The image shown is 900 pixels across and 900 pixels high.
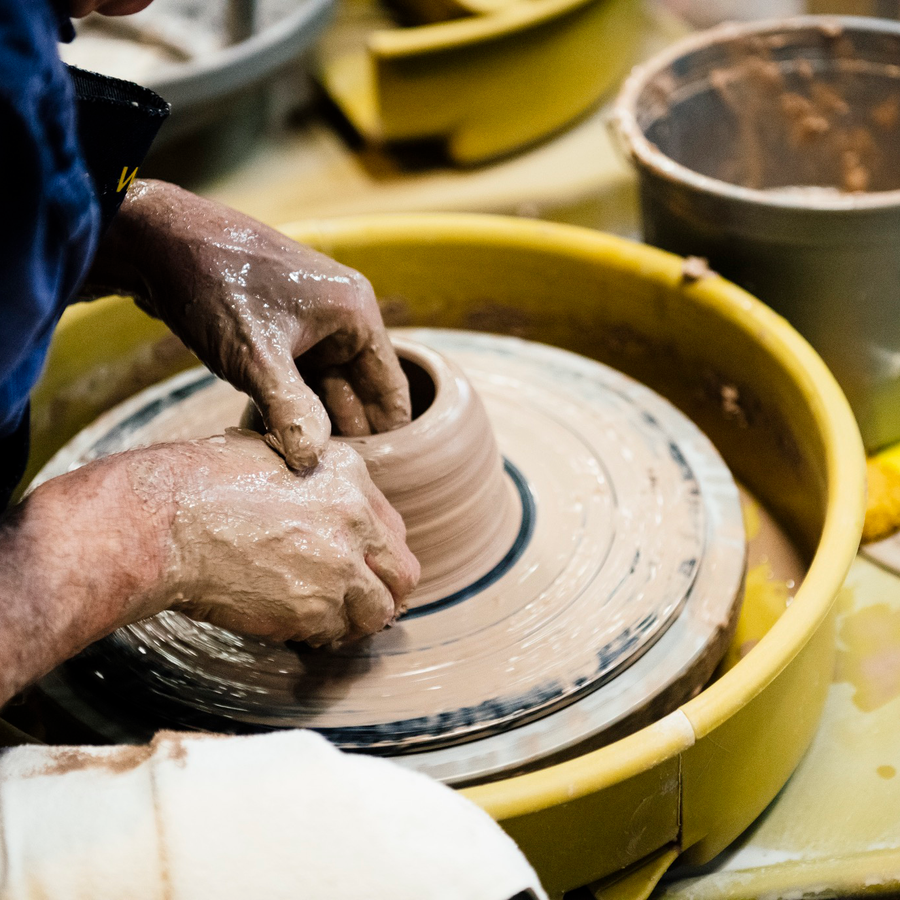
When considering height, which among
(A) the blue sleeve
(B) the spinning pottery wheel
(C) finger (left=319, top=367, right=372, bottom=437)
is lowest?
(B) the spinning pottery wheel

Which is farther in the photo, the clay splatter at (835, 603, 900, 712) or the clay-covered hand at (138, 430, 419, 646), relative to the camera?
the clay splatter at (835, 603, 900, 712)

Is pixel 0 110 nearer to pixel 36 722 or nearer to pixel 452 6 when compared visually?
pixel 36 722

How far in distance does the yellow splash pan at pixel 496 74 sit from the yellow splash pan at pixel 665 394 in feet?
2.83

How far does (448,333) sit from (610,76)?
62.6 inches

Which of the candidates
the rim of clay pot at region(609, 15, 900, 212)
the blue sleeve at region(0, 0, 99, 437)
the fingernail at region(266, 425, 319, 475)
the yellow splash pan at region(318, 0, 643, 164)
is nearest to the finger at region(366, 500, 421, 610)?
the fingernail at region(266, 425, 319, 475)

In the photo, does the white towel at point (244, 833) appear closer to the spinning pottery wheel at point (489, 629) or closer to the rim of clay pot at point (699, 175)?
the spinning pottery wheel at point (489, 629)

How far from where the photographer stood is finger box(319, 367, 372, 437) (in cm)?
141

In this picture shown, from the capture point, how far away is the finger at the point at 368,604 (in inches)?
44.8

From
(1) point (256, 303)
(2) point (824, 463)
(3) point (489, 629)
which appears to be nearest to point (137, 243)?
(1) point (256, 303)

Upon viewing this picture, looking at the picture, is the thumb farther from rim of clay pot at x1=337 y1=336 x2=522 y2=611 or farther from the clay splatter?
the clay splatter

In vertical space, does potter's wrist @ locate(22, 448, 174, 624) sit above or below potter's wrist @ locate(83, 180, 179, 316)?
below

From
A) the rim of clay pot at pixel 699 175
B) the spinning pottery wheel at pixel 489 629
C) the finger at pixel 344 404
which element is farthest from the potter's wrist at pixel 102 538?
the rim of clay pot at pixel 699 175

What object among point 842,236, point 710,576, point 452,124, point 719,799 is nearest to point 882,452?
point 842,236

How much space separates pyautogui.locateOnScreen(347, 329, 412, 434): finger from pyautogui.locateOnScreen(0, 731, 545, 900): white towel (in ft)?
1.83
